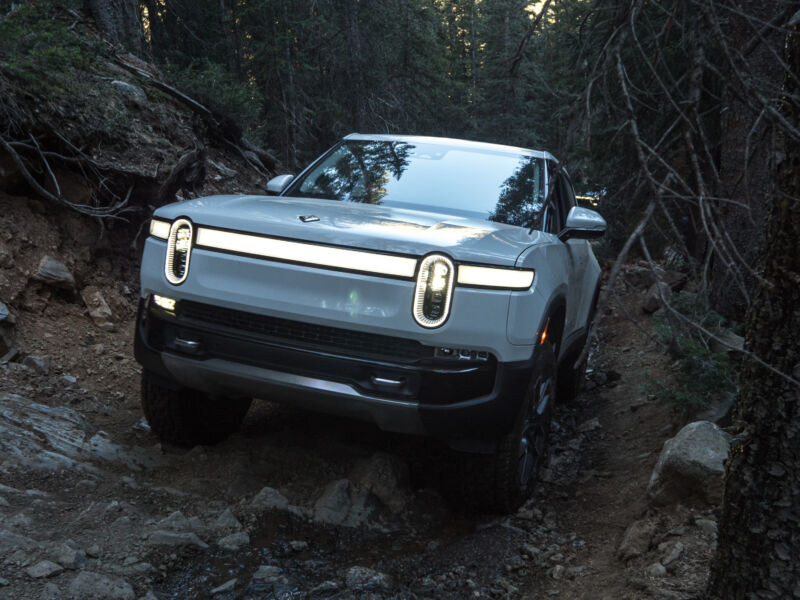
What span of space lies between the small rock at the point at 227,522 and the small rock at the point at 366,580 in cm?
64

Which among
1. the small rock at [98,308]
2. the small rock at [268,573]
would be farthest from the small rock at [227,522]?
the small rock at [98,308]

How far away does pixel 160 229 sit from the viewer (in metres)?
3.68

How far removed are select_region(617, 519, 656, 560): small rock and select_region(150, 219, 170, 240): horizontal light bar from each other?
9.03ft

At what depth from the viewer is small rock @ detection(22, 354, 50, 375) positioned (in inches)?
189

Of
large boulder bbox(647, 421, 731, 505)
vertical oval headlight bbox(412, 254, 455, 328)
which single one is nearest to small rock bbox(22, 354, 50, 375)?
vertical oval headlight bbox(412, 254, 455, 328)

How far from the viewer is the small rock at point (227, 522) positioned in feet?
11.4

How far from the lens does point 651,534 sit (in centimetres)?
361

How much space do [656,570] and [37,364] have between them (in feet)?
13.1

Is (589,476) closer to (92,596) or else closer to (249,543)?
(249,543)

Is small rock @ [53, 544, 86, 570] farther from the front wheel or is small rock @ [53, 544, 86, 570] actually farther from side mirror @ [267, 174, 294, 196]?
side mirror @ [267, 174, 294, 196]

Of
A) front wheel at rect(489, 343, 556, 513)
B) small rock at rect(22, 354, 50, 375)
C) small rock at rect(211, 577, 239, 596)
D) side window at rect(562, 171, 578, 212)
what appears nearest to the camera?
small rock at rect(211, 577, 239, 596)

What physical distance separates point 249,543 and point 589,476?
2.42 metres

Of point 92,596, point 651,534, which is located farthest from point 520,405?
point 92,596

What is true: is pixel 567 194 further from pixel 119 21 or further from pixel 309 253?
pixel 119 21
